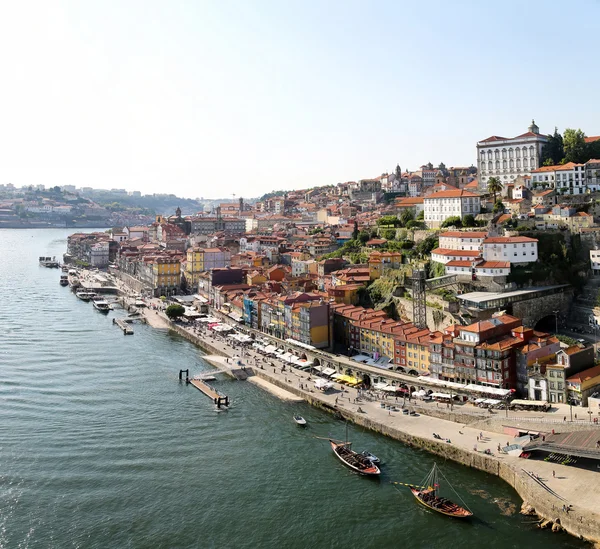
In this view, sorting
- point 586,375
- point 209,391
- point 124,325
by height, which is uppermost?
point 586,375

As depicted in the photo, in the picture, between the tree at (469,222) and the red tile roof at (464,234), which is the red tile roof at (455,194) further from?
the red tile roof at (464,234)

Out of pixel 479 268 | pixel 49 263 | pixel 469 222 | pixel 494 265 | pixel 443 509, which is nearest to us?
pixel 443 509

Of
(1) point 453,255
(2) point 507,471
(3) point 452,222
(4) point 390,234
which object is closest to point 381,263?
(1) point 453,255

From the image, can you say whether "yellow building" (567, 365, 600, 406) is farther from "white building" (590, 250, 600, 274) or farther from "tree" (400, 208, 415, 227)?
"tree" (400, 208, 415, 227)

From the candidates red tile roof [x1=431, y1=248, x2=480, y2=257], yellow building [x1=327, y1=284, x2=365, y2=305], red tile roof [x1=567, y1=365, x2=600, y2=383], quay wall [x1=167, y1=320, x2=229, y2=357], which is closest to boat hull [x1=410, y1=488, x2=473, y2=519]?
red tile roof [x1=567, y1=365, x2=600, y2=383]

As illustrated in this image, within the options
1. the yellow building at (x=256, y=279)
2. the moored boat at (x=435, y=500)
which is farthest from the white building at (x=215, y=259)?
the moored boat at (x=435, y=500)

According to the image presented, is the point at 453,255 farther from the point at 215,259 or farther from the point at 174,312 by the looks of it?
the point at 215,259

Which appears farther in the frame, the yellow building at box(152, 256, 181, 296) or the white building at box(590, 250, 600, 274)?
the yellow building at box(152, 256, 181, 296)
